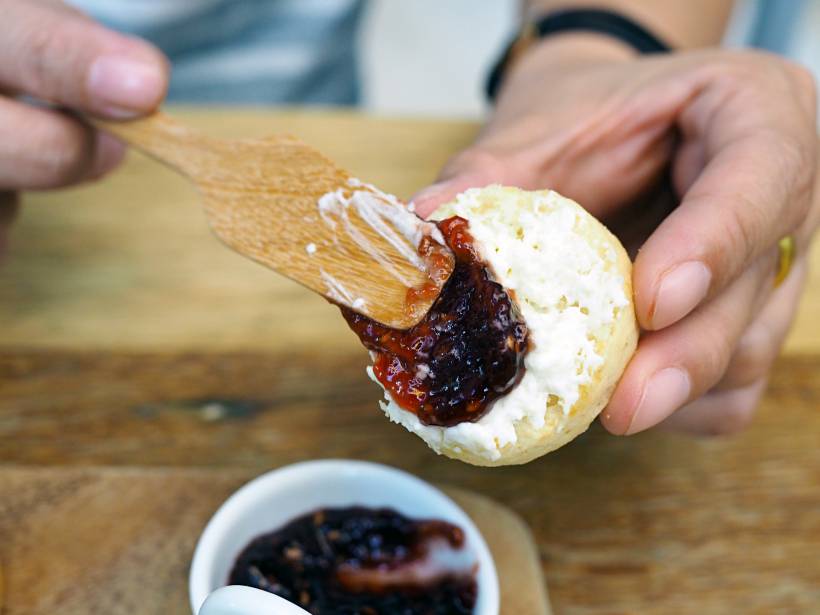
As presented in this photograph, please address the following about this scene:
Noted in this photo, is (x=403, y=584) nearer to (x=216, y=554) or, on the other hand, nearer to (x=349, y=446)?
(x=216, y=554)

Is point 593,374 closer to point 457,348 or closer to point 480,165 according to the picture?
point 457,348

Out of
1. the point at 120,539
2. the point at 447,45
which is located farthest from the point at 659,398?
the point at 447,45

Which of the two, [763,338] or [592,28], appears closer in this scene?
[763,338]

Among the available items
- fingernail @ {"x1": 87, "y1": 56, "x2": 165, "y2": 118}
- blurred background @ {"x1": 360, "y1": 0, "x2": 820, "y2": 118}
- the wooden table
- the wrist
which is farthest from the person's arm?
blurred background @ {"x1": 360, "y1": 0, "x2": 820, "y2": 118}

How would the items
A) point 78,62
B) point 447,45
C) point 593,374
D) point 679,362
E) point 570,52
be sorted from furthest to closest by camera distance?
1. point 447,45
2. point 570,52
3. point 78,62
4. point 679,362
5. point 593,374

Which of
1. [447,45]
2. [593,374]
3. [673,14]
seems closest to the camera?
[593,374]

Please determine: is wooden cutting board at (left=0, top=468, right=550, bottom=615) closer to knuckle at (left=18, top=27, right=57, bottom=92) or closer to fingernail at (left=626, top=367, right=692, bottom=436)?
fingernail at (left=626, top=367, right=692, bottom=436)

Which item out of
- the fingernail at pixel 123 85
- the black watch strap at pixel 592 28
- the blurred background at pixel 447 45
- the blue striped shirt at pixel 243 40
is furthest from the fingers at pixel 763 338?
the blurred background at pixel 447 45

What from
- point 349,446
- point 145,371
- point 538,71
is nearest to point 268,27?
point 538,71
